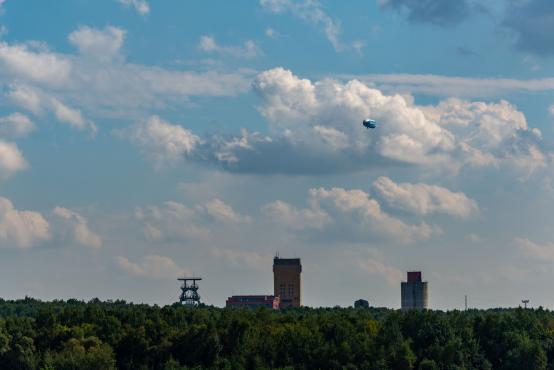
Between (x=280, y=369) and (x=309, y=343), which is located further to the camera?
(x=309, y=343)

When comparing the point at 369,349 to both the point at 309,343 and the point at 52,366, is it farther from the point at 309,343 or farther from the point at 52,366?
the point at 52,366

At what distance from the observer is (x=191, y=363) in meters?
195

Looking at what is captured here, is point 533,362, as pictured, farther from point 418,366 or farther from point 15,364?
point 15,364

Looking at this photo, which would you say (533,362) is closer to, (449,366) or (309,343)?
(449,366)

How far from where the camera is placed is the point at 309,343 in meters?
195

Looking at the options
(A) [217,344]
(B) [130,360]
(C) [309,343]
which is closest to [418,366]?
(C) [309,343]

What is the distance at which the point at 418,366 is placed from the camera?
194 m

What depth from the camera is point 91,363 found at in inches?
7377

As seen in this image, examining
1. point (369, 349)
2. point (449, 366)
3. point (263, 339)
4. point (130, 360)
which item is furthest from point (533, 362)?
point (130, 360)

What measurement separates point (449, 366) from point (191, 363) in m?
40.3

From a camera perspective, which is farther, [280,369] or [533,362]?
[533,362]

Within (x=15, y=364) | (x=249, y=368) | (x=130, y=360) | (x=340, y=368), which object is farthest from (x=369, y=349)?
(x=15, y=364)

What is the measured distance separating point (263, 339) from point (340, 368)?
50.7ft

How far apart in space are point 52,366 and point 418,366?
56.1m
